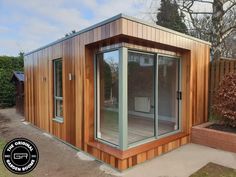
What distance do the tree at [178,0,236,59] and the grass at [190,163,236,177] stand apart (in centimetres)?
513

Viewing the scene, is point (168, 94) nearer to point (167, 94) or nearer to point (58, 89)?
point (167, 94)

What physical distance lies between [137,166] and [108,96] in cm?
144

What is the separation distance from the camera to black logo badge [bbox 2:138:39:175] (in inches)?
124

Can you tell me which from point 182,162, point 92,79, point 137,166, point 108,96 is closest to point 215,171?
point 182,162

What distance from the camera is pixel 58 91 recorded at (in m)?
5.68

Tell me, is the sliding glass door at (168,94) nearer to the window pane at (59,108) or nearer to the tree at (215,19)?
the window pane at (59,108)

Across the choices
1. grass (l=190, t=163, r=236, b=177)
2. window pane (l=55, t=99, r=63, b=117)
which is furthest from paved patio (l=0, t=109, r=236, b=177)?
window pane (l=55, t=99, r=63, b=117)

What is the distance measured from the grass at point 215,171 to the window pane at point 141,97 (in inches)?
48.9

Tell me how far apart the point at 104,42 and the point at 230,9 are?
736cm

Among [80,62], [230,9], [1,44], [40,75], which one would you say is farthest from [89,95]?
[1,44]

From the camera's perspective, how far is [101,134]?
431 cm

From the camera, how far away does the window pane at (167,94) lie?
459 centimetres

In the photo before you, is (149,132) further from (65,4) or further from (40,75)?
(65,4)

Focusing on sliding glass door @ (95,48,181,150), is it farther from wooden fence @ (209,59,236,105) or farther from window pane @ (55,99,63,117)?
window pane @ (55,99,63,117)
